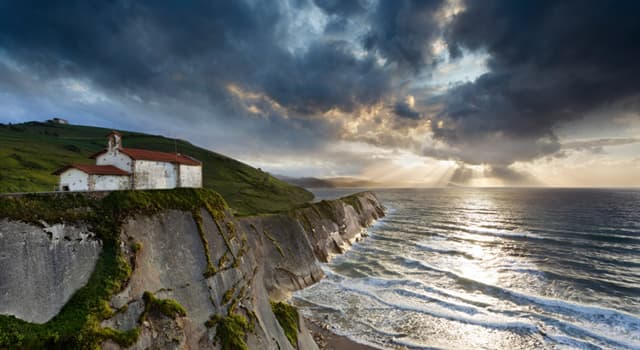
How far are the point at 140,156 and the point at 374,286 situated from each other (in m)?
27.9

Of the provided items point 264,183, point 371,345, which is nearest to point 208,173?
point 264,183

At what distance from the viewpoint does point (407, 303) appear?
2544cm

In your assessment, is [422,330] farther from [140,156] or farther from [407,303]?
[140,156]

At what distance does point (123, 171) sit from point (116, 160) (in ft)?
4.69

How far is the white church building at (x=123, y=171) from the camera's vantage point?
1831 cm

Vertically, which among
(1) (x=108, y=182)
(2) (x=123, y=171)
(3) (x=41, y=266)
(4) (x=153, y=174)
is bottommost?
(3) (x=41, y=266)

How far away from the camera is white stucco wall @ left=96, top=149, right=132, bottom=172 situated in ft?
66.0

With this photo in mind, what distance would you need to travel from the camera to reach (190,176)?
24.5 metres

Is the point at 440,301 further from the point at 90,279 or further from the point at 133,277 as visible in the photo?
the point at 90,279

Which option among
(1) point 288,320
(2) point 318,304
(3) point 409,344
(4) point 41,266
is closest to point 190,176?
(4) point 41,266

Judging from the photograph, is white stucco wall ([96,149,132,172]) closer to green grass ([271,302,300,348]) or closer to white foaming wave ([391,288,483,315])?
green grass ([271,302,300,348])

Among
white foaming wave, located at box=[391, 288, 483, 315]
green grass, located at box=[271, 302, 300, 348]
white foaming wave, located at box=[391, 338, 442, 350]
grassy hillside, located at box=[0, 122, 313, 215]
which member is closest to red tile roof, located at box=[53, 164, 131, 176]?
green grass, located at box=[271, 302, 300, 348]

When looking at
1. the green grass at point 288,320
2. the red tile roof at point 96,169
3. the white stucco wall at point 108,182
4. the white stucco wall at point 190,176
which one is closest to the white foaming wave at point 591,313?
the green grass at point 288,320

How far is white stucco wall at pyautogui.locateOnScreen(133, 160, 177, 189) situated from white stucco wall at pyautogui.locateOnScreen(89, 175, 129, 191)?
79cm
